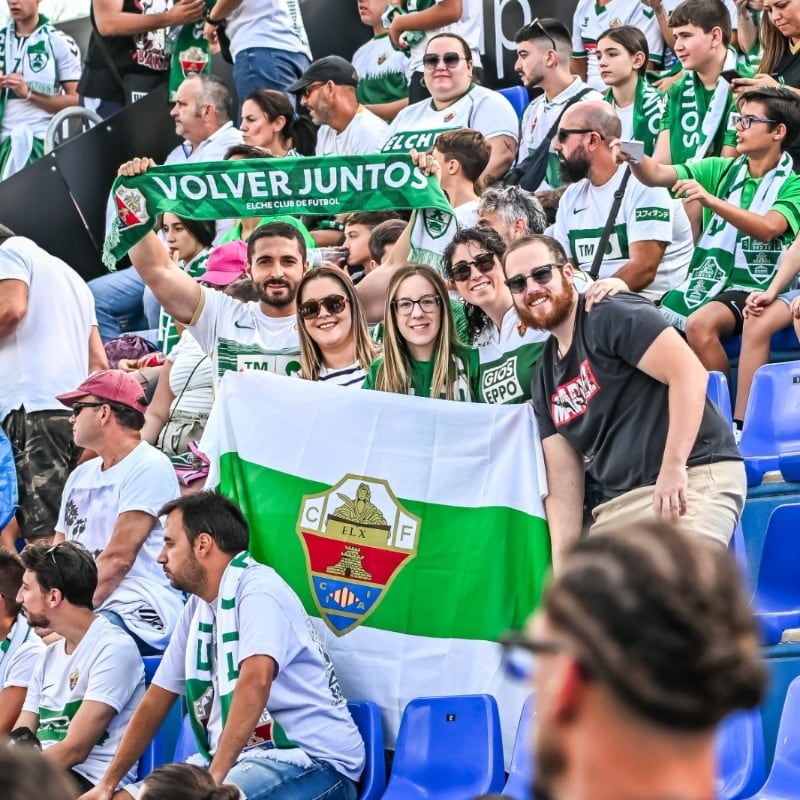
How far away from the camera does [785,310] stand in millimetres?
6086

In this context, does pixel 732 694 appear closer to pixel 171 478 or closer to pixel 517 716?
pixel 517 716

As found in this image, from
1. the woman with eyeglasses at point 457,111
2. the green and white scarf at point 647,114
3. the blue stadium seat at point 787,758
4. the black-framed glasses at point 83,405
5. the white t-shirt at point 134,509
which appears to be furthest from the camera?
the woman with eyeglasses at point 457,111

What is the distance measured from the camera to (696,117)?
25.9 ft

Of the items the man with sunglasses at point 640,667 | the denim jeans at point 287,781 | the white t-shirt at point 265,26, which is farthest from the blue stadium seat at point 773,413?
the white t-shirt at point 265,26

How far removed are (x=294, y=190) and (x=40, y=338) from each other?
1.46m

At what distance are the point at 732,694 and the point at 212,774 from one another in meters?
3.43

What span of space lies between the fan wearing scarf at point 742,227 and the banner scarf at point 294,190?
1.04m

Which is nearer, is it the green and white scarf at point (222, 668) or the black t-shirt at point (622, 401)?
the black t-shirt at point (622, 401)

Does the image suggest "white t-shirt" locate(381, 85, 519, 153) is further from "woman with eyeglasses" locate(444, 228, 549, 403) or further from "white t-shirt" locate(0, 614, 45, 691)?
"white t-shirt" locate(0, 614, 45, 691)

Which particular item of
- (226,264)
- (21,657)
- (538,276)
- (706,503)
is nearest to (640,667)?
(706,503)

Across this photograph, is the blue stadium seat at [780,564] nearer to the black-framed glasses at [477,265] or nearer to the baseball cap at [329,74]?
the black-framed glasses at [477,265]

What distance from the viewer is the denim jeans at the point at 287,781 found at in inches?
179

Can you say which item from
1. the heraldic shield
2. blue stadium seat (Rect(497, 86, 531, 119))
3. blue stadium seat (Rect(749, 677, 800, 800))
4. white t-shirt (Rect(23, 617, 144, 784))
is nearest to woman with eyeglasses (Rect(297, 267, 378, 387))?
the heraldic shield

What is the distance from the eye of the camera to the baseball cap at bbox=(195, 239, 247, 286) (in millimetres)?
7250
